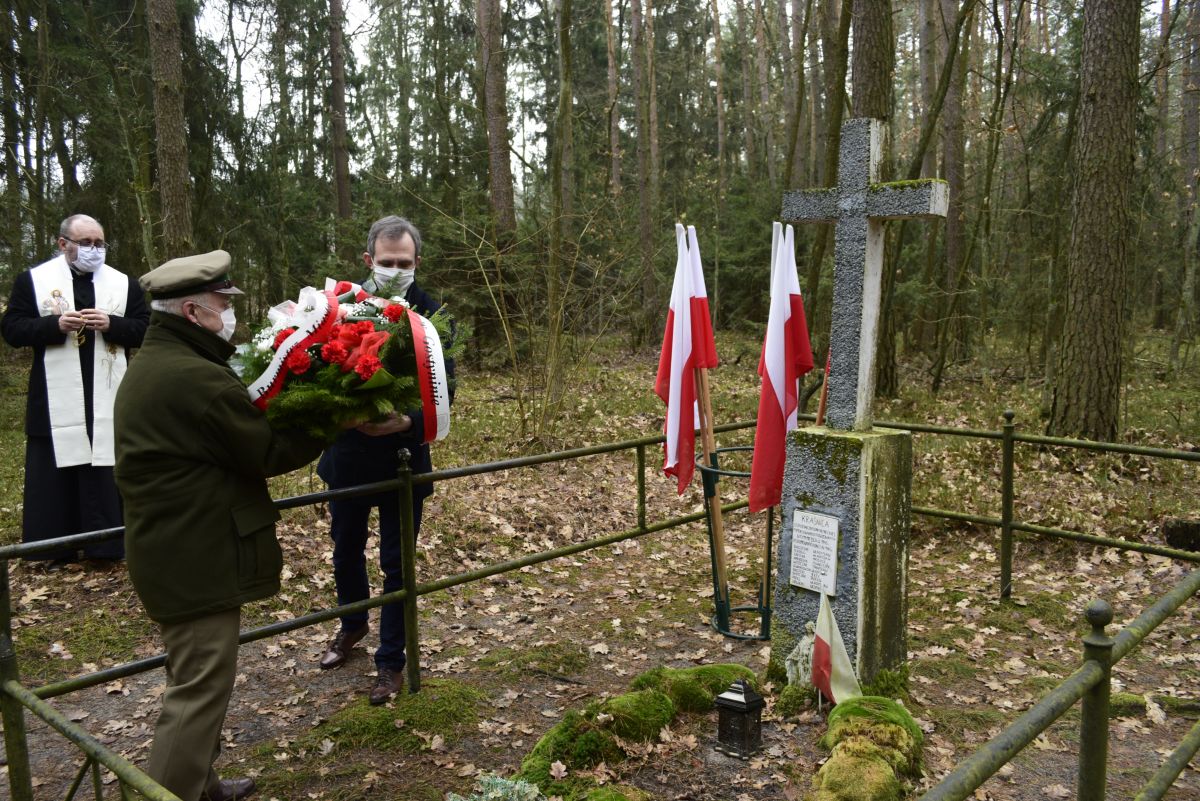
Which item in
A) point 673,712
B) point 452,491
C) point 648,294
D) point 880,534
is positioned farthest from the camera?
point 648,294

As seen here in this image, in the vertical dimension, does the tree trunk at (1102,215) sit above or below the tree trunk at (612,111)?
below

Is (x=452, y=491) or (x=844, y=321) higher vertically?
(x=844, y=321)

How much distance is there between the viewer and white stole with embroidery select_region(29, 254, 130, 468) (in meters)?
5.34

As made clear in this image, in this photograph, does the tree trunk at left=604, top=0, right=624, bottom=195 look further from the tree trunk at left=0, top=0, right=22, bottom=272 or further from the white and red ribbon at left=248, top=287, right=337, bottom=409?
the white and red ribbon at left=248, top=287, right=337, bottom=409

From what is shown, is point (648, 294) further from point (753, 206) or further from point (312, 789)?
point (312, 789)

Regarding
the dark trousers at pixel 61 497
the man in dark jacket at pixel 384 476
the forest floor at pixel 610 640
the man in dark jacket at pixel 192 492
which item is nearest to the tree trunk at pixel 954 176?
the forest floor at pixel 610 640

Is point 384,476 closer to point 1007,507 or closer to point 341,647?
point 341,647

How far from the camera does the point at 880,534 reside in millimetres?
4301

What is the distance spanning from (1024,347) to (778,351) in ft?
42.5

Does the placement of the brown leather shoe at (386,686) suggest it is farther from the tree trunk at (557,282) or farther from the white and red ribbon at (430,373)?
the tree trunk at (557,282)

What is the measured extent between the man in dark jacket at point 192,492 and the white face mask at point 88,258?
3.08m

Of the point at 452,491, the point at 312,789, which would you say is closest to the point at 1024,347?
the point at 452,491

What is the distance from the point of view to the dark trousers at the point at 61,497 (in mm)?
5383

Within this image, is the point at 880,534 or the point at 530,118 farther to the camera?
the point at 530,118
